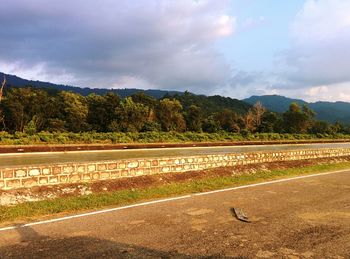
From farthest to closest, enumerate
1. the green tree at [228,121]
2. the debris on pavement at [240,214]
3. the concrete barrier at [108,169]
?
1. the green tree at [228,121]
2. the concrete barrier at [108,169]
3. the debris on pavement at [240,214]

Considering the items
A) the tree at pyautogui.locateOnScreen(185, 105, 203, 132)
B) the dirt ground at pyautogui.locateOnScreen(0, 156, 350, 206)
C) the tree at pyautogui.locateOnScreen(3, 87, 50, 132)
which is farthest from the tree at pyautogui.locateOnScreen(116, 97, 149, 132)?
the dirt ground at pyautogui.locateOnScreen(0, 156, 350, 206)

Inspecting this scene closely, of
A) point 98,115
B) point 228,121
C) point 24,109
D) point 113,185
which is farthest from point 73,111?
point 113,185

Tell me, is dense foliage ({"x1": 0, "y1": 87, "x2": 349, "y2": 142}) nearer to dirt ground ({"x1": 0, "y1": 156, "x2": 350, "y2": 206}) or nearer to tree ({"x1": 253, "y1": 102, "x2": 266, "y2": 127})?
tree ({"x1": 253, "y1": 102, "x2": 266, "y2": 127})

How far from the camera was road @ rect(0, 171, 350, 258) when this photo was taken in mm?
5551

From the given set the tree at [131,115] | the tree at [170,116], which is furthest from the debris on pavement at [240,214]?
the tree at [170,116]

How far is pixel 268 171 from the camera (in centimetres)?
Result: 1638

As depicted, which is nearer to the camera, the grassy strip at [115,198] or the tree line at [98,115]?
the grassy strip at [115,198]

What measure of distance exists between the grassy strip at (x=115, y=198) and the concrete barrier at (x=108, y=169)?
0.75m

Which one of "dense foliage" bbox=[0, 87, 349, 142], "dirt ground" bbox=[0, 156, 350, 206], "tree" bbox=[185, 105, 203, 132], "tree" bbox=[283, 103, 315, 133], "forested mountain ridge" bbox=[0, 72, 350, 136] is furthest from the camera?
"tree" bbox=[283, 103, 315, 133]

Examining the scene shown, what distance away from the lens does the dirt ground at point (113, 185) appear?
9.10m

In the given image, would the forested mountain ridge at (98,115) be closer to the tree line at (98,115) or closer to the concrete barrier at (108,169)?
the tree line at (98,115)

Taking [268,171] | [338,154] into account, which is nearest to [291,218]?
[268,171]

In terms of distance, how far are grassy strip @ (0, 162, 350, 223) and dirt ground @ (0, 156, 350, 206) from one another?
28 centimetres

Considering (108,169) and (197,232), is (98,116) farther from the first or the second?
(197,232)
